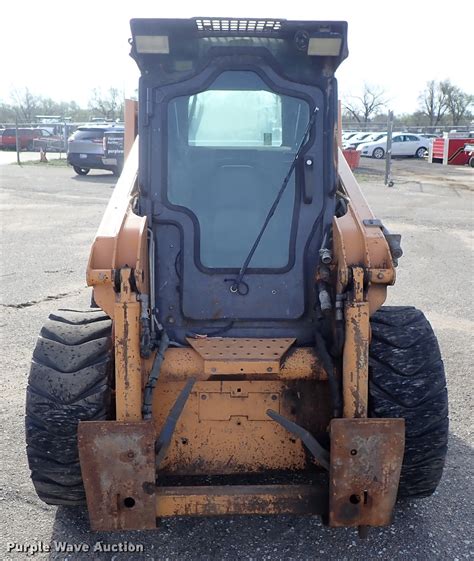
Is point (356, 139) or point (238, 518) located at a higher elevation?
point (356, 139)

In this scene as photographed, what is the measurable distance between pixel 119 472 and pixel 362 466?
43.4 inches

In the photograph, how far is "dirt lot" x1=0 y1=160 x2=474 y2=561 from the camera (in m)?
3.47

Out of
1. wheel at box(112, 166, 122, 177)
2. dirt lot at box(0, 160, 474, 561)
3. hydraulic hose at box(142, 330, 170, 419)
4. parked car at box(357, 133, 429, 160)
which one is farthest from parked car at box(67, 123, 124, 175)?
hydraulic hose at box(142, 330, 170, 419)

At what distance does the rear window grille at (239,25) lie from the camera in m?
3.35

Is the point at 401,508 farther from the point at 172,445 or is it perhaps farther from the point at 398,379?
the point at 172,445

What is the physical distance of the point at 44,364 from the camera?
336cm

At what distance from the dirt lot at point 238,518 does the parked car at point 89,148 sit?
592 centimetres

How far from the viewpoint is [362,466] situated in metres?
3.11

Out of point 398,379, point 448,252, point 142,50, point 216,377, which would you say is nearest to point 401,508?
point 398,379

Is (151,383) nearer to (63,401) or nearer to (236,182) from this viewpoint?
(63,401)

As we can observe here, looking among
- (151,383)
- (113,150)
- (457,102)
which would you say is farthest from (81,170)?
(457,102)

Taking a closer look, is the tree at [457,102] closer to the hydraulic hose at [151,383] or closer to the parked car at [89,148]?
the parked car at [89,148]

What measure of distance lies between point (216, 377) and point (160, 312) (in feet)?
1.60

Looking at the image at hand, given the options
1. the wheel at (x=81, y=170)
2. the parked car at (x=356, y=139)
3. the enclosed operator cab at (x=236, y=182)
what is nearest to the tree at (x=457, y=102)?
the parked car at (x=356, y=139)
